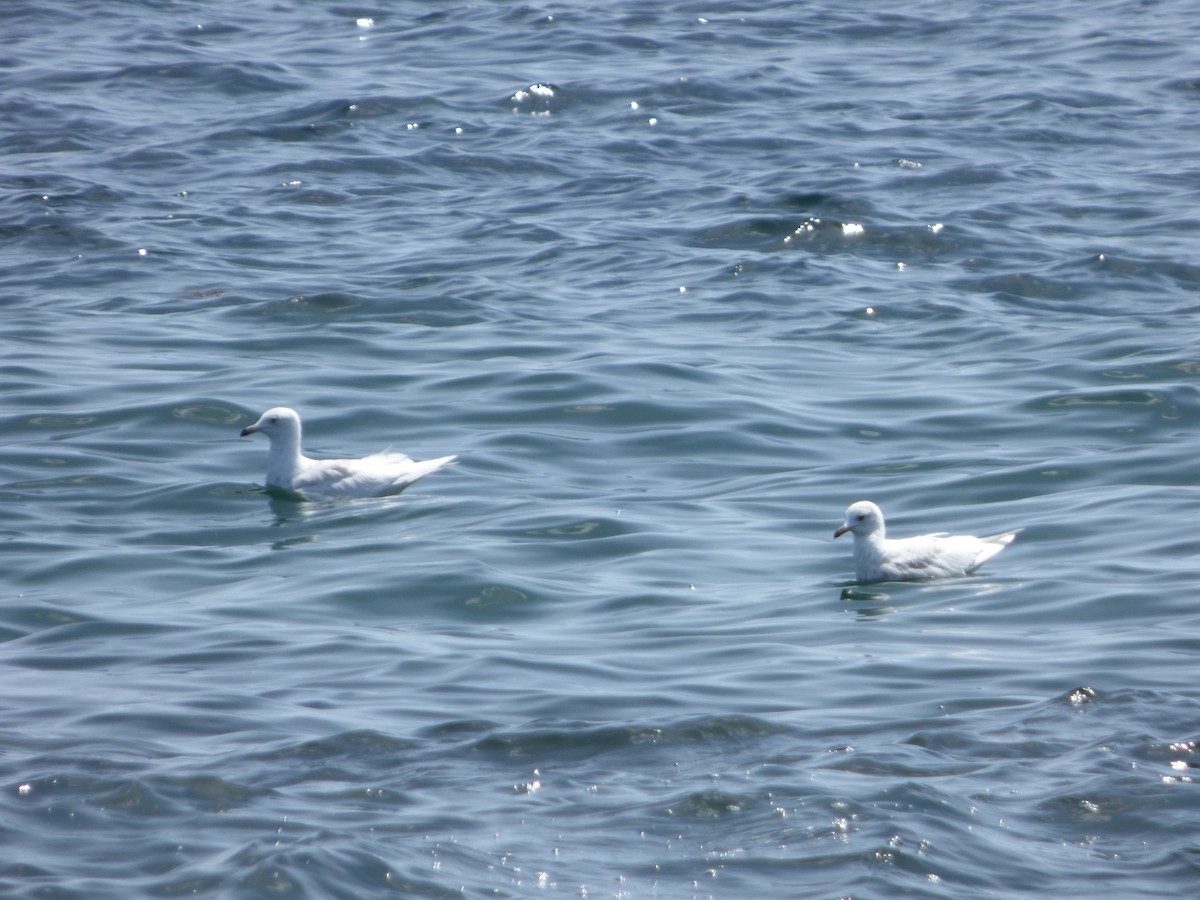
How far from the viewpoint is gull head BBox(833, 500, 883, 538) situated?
427 inches

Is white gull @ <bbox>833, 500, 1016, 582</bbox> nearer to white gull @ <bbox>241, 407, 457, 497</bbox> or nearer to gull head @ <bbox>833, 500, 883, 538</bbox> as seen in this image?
gull head @ <bbox>833, 500, 883, 538</bbox>

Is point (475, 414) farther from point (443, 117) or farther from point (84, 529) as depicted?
point (443, 117)

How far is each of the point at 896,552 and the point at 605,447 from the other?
12.4 feet

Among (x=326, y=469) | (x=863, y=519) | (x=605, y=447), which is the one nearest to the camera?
(x=863, y=519)

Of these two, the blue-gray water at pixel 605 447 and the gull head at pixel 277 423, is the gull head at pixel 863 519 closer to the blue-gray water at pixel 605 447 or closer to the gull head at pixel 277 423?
the blue-gray water at pixel 605 447

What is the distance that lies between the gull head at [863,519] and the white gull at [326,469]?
367 cm

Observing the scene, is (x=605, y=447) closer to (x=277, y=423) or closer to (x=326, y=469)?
(x=326, y=469)

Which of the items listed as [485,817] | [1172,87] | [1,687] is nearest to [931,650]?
[485,817]

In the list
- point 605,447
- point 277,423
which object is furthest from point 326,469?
point 605,447

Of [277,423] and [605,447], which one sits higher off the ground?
[277,423]

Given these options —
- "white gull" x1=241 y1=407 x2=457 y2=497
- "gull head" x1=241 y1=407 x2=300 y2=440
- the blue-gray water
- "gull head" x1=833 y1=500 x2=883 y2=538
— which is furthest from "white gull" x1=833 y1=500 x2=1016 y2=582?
"gull head" x1=241 y1=407 x2=300 y2=440

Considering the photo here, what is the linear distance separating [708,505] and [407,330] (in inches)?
211

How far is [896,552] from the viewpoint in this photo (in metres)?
10.9

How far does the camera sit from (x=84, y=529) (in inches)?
475
